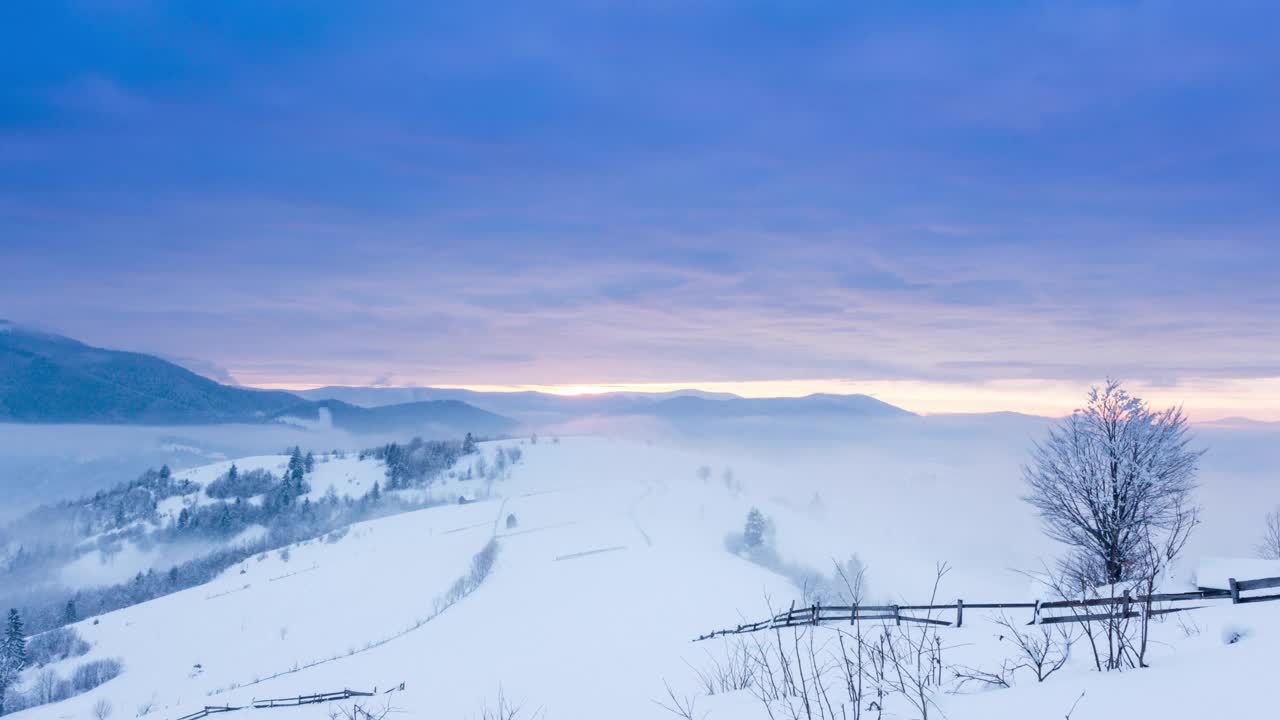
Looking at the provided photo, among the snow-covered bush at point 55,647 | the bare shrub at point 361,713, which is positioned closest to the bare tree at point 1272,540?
the bare shrub at point 361,713

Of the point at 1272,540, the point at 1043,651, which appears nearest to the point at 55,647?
the point at 1043,651

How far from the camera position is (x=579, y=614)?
49781mm

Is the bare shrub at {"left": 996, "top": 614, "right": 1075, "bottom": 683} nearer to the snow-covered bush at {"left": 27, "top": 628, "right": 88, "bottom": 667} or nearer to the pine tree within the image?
the pine tree

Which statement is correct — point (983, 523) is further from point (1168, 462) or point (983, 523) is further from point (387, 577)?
point (1168, 462)

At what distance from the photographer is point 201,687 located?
224ft

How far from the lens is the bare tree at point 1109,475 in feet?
99.0

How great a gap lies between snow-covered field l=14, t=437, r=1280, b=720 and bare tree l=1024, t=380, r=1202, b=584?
14.9 metres

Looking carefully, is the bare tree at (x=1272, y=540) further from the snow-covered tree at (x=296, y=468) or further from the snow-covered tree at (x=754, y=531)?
the snow-covered tree at (x=296, y=468)

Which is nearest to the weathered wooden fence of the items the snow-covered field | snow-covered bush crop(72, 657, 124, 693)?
the snow-covered field

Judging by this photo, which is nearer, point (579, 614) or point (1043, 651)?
point (1043, 651)

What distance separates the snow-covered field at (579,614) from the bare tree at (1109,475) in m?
14.9

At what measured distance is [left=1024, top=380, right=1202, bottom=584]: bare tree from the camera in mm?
30188

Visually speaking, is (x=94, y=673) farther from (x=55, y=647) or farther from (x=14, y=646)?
(x=55, y=647)

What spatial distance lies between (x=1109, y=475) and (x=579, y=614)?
115ft
